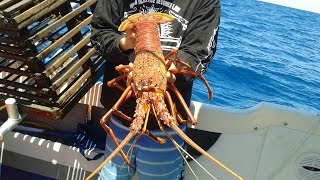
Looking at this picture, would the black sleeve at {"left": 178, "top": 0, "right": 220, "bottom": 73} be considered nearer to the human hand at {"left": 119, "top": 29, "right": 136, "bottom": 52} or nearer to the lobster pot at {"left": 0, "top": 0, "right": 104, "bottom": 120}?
the human hand at {"left": 119, "top": 29, "right": 136, "bottom": 52}

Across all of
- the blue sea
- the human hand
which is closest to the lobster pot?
the human hand

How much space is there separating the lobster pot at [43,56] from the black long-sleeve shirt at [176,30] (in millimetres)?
329

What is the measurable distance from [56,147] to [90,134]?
1.42 ft

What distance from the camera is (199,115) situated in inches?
121

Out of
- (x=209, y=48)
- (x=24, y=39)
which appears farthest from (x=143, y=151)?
(x=24, y=39)

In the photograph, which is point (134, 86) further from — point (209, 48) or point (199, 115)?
point (199, 115)

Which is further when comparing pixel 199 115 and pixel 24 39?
pixel 199 115

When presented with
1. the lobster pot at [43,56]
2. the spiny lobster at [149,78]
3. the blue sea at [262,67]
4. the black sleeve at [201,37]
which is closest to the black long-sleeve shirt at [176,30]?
the black sleeve at [201,37]

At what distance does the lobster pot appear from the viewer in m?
2.12

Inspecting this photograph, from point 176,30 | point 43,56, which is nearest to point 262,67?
point 176,30

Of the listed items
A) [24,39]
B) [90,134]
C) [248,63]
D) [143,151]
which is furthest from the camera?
[248,63]

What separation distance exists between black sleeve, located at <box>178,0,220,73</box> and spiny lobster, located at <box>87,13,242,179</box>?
0.29 feet

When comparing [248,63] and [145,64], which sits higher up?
[145,64]

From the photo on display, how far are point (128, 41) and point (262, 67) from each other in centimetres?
972
